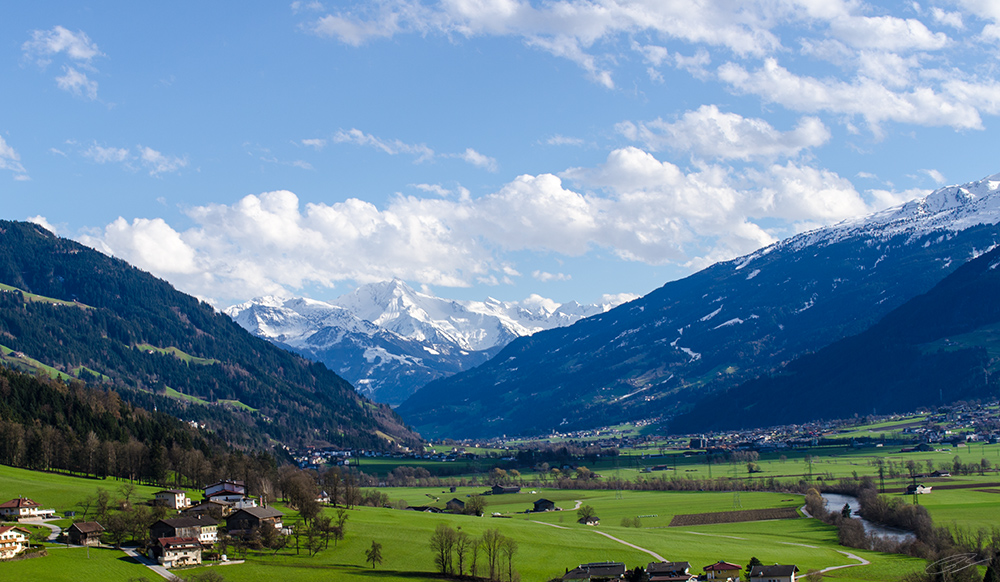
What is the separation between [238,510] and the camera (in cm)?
10444

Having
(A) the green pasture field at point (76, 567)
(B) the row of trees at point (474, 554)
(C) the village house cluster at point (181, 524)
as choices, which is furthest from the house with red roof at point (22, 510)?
(B) the row of trees at point (474, 554)

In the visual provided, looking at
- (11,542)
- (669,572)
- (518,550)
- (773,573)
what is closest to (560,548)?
(518,550)

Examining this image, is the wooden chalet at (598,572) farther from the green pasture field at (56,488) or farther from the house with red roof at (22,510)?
the house with red roof at (22,510)

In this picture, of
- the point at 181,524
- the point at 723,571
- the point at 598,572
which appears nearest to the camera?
the point at 723,571

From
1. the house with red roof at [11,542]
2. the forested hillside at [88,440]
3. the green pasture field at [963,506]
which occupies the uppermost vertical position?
the forested hillside at [88,440]

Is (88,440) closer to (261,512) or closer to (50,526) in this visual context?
(50,526)

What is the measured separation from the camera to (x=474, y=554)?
97.9 metres

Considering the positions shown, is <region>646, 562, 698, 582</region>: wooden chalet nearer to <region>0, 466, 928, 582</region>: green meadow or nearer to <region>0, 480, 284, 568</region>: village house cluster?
<region>0, 466, 928, 582</region>: green meadow

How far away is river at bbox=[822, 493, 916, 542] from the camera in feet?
403

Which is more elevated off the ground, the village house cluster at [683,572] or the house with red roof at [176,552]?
the house with red roof at [176,552]

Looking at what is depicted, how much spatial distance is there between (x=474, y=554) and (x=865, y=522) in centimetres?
6907

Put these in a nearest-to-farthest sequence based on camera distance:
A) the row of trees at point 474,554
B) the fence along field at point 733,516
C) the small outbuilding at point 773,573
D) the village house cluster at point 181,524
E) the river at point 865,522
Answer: the small outbuilding at point 773,573, the village house cluster at point 181,524, the row of trees at point 474,554, the river at point 865,522, the fence along field at point 733,516

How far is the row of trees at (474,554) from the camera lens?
96.2 metres

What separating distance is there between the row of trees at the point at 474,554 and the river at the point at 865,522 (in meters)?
51.6
